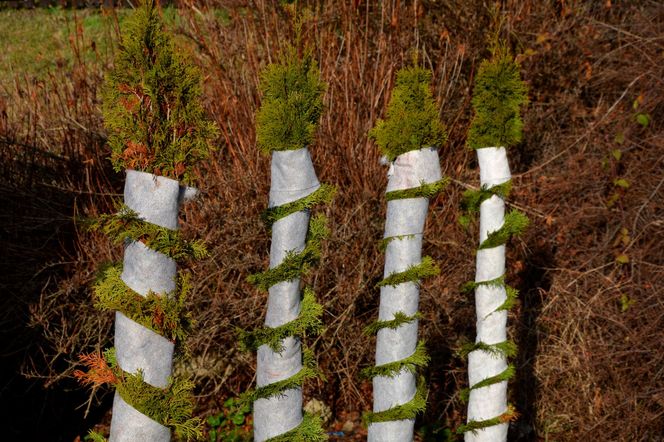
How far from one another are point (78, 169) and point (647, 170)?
3230 mm

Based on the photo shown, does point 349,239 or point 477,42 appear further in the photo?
point 477,42

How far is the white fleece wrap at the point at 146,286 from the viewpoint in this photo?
71.1 inches

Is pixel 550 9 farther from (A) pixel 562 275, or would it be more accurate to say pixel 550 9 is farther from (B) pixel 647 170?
(A) pixel 562 275

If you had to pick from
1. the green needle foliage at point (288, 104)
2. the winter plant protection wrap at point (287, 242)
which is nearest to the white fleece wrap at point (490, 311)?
the winter plant protection wrap at point (287, 242)

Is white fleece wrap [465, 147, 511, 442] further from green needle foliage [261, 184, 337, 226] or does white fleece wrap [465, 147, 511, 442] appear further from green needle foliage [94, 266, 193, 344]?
green needle foliage [94, 266, 193, 344]

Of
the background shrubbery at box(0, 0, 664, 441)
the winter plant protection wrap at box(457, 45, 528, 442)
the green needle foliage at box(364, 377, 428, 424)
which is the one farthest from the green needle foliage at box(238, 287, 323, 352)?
the background shrubbery at box(0, 0, 664, 441)

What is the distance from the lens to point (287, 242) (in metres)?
2.02

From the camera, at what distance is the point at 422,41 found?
463 cm

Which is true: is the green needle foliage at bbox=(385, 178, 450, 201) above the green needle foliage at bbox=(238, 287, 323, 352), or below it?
above

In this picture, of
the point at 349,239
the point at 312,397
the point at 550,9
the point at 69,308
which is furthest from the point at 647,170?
the point at 69,308

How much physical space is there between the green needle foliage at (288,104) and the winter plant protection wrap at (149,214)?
0.55 feet

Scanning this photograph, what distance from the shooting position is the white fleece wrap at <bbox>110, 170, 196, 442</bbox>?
1805 mm

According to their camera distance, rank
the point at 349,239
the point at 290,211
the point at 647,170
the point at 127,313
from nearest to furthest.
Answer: the point at 127,313, the point at 290,211, the point at 349,239, the point at 647,170

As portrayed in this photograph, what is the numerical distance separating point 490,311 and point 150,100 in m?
1.50
